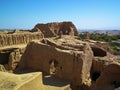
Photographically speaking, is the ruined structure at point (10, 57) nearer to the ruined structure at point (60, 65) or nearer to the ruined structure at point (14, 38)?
the ruined structure at point (60, 65)

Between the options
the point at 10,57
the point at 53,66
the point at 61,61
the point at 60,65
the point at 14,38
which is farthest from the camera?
the point at 14,38

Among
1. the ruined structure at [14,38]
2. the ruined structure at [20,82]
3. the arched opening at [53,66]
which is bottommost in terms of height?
the arched opening at [53,66]

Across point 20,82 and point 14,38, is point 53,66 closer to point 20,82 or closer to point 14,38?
point 14,38

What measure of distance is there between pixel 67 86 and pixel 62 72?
1.99 m

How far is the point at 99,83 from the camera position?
1845 centimetres

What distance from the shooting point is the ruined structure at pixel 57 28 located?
40.3 meters

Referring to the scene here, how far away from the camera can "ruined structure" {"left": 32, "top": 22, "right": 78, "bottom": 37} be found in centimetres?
4033

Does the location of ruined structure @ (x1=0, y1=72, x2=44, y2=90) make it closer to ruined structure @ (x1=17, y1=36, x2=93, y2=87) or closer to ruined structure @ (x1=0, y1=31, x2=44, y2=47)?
ruined structure @ (x1=17, y1=36, x2=93, y2=87)

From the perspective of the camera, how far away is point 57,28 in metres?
43.1

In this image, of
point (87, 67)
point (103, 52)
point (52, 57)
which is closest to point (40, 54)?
point (52, 57)

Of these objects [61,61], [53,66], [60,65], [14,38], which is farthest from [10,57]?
[61,61]

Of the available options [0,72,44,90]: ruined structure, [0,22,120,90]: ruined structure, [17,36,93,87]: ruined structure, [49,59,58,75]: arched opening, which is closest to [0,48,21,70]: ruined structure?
[0,22,120,90]: ruined structure

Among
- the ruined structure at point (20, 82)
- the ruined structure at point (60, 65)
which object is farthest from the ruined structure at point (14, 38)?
the ruined structure at point (20, 82)

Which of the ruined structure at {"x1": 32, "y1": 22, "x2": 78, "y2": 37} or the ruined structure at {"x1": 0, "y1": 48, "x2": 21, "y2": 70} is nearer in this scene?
the ruined structure at {"x1": 0, "y1": 48, "x2": 21, "y2": 70}
